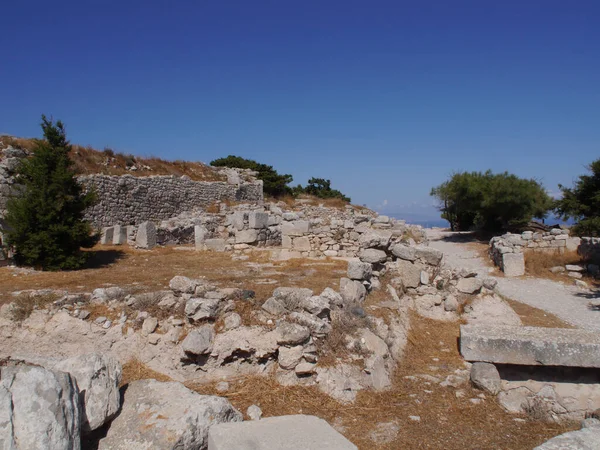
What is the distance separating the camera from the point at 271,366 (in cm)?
595

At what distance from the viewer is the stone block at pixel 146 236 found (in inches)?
677

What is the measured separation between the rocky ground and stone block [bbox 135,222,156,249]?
8.47 metres

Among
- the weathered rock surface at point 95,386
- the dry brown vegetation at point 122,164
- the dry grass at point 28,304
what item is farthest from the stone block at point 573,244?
the dry brown vegetation at point 122,164

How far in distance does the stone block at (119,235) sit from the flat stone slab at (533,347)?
15401 millimetres

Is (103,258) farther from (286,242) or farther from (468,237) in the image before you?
(468,237)

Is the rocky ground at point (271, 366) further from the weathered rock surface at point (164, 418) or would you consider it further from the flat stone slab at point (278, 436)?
the flat stone slab at point (278, 436)

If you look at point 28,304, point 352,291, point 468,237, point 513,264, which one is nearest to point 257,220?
point 352,291

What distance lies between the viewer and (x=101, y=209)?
19.8m

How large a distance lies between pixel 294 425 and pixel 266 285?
15.8 ft

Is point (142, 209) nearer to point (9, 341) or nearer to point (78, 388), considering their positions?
point (9, 341)

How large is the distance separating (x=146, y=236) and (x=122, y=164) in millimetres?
9067

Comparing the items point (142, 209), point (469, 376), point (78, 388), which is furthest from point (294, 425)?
point (142, 209)

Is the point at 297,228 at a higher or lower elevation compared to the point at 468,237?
higher

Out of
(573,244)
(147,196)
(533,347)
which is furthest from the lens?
(147,196)
